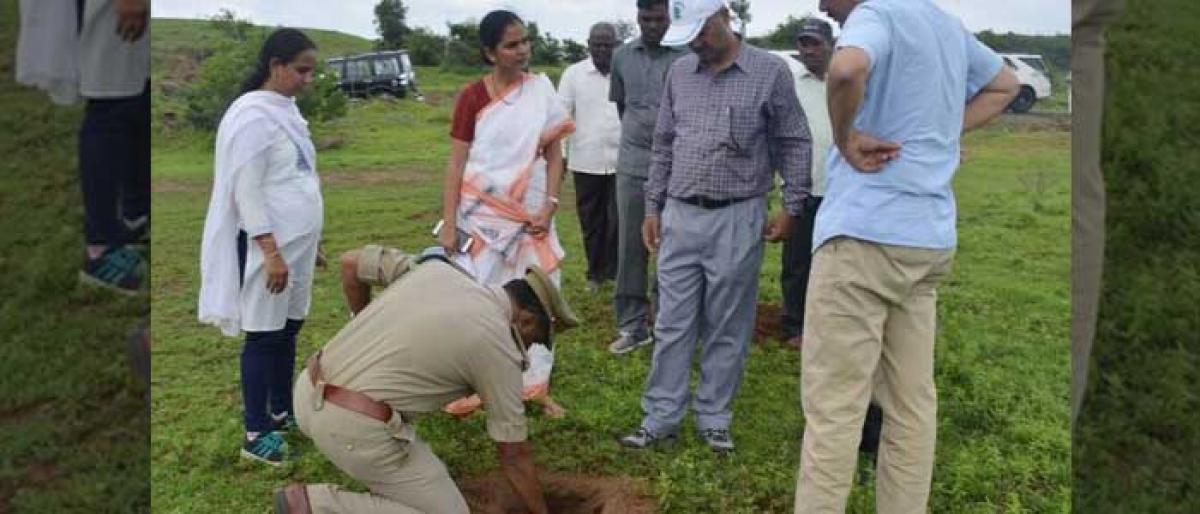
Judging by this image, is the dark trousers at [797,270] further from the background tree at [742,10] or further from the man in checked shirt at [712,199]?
the background tree at [742,10]

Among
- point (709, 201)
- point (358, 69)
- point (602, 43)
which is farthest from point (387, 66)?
point (709, 201)

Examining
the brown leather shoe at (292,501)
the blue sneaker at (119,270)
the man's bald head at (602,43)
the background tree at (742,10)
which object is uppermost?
the background tree at (742,10)

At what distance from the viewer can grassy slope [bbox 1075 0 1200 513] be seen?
14.2 feet

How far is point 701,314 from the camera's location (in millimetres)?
3811

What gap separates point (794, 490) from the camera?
349 centimetres

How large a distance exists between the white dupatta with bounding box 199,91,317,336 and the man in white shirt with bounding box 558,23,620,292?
94cm

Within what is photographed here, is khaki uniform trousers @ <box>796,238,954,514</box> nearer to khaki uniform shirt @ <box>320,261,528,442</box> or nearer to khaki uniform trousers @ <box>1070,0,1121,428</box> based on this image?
khaki uniform trousers @ <box>1070,0,1121,428</box>

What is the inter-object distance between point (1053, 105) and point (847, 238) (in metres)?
0.79

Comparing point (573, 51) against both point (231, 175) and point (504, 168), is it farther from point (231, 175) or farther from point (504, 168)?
point (231, 175)

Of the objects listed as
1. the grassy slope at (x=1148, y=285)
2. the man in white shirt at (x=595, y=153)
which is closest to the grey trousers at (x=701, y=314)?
the man in white shirt at (x=595, y=153)

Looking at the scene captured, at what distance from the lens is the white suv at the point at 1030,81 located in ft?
10.9

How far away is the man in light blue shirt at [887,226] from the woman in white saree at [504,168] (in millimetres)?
958

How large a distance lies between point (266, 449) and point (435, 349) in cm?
73

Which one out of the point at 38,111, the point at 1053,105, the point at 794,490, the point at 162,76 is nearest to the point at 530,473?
the point at 794,490
